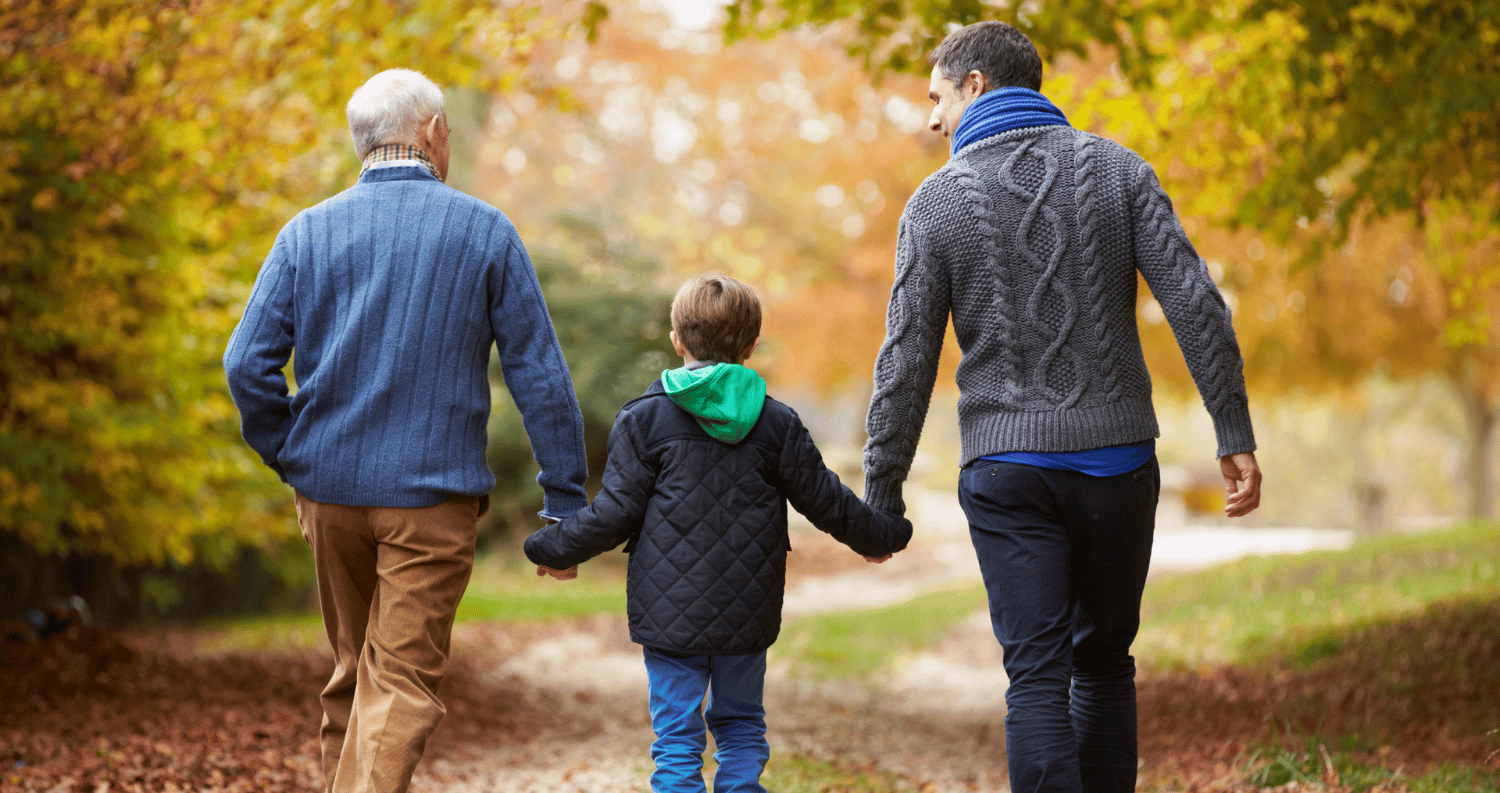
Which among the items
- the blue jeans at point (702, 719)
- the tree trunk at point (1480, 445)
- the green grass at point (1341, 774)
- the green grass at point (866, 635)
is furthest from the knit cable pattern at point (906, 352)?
the tree trunk at point (1480, 445)

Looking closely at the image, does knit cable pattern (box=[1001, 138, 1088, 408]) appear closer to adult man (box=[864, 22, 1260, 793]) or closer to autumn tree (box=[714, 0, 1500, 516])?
adult man (box=[864, 22, 1260, 793])

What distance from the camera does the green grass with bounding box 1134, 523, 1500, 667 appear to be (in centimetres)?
717

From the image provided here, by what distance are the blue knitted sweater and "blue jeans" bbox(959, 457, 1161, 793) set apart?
1.05 meters

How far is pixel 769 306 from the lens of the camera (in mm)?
14320

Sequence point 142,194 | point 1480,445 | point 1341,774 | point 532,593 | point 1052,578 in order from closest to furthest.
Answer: point 1052,578
point 1341,774
point 142,194
point 532,593
point 1480,445

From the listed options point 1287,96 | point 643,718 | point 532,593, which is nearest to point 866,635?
point 643,718

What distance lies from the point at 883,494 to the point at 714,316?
62cm

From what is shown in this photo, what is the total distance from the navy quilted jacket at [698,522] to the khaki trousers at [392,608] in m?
0.23

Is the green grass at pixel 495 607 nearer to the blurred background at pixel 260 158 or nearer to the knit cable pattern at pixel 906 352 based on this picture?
the blurred background at pixel 260 158

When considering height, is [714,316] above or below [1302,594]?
above

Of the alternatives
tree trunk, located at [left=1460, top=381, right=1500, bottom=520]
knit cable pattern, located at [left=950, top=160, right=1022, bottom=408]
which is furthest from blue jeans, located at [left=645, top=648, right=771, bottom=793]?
tree trunk, located at [left=1460, top=381, right=1500, bottom=520]

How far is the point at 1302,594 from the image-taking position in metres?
8.73

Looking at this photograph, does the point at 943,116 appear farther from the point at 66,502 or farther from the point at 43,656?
the point at 43,656

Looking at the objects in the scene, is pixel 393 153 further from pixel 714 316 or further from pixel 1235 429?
pixel 1235 429
